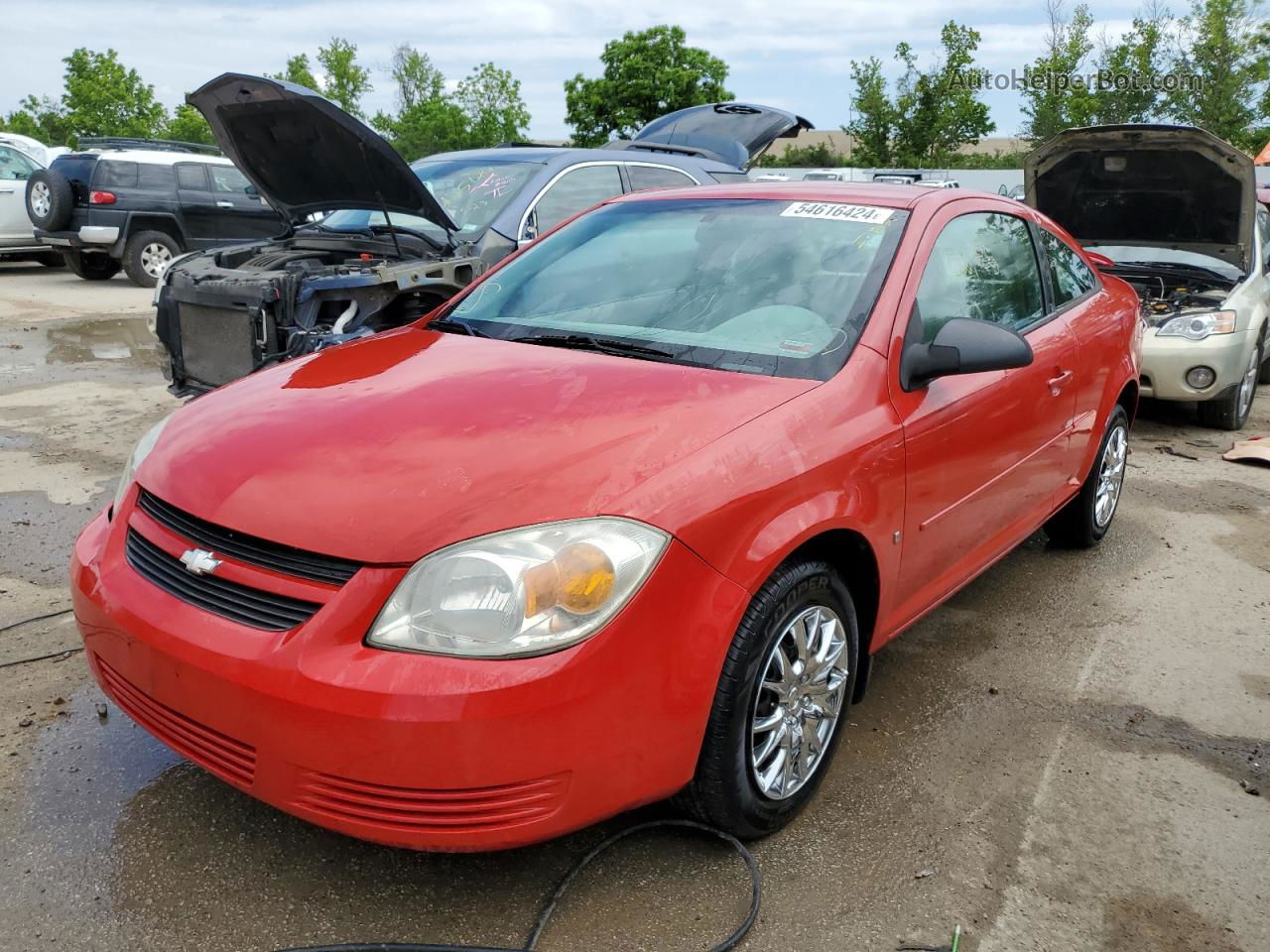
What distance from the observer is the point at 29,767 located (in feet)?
9.25

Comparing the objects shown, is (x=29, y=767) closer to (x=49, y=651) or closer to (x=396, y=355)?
(x=49, y=651)

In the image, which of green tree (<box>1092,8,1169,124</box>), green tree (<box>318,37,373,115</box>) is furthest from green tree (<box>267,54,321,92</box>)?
green tree (<box>1092,8,1169,124</box>)

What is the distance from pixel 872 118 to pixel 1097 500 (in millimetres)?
33927

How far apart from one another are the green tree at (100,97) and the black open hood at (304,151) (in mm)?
37924

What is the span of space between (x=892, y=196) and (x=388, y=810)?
2.46 m

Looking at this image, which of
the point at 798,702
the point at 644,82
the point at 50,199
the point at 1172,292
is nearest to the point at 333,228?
the point at 798,702

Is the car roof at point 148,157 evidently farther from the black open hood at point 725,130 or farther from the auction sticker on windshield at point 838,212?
the auction sticker on windshield at point 838,212

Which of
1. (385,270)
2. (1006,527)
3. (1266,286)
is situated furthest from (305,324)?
(1266,286)

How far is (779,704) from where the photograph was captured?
2.53 m

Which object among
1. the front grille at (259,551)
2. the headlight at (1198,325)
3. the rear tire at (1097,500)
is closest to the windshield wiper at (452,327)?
the front grille at (259,551)

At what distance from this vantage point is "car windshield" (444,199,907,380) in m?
2.91

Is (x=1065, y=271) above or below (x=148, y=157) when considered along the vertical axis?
below

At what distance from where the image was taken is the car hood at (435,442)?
7.02 feet

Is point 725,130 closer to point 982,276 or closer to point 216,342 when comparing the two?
point 216,342
